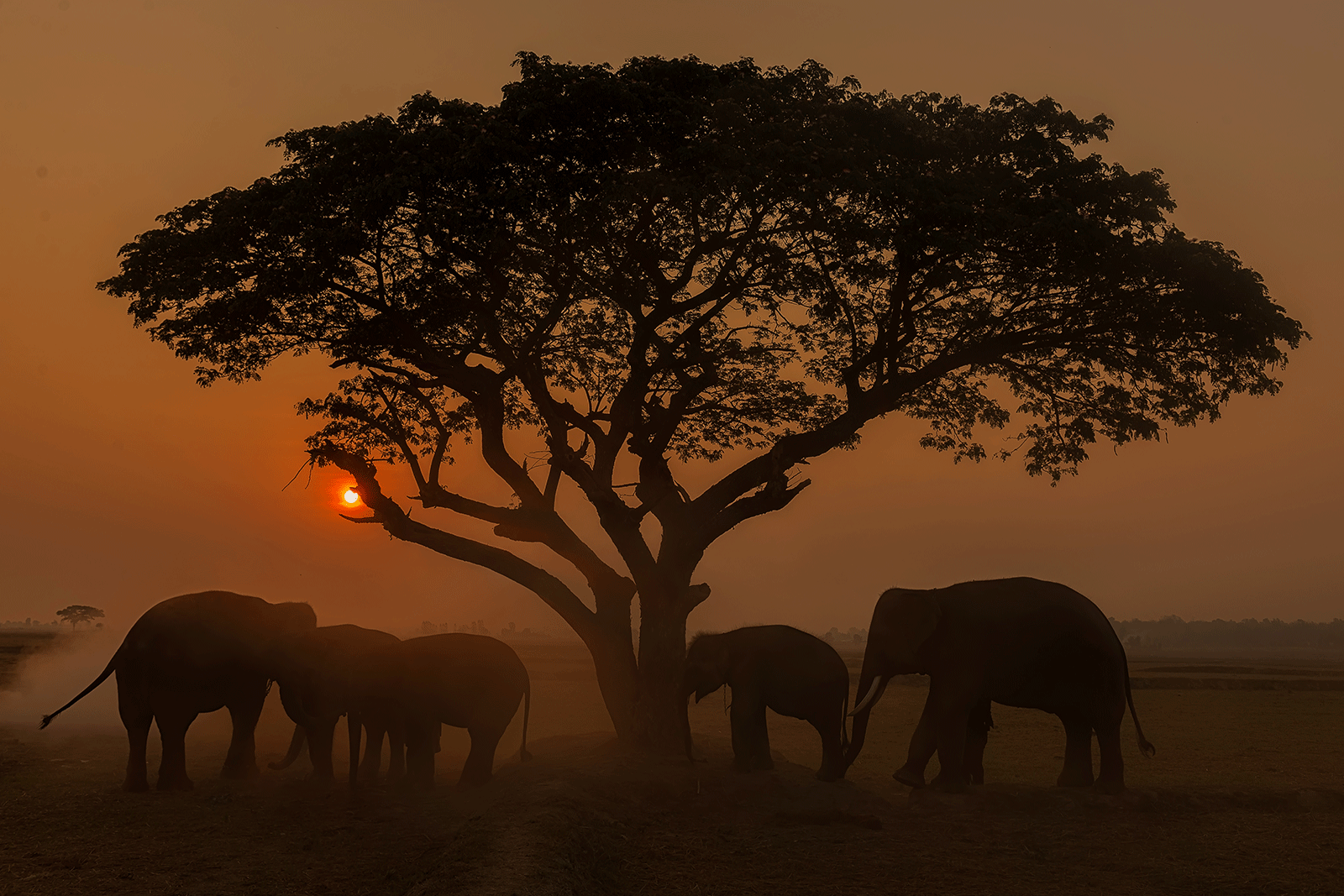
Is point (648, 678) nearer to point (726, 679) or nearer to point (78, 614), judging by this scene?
point (726, 679)

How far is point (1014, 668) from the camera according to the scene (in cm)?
1412

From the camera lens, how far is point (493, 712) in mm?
15109

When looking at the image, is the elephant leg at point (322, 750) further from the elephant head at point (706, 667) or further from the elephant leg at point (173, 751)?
the elephant head at point (706, 667)

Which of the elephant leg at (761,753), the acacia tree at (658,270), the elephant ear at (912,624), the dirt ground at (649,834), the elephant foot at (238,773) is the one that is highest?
the acacia tree at (658,270)

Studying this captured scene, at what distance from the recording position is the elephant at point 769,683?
598 inches

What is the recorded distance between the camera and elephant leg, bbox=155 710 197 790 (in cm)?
1466

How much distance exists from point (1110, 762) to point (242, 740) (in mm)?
13206

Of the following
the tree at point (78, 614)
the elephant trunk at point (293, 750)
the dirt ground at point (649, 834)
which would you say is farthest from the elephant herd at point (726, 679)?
the tree at point (78, 614)

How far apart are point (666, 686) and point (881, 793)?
13.0 ft

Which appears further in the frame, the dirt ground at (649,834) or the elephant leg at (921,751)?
the elephant leg at (921,751)

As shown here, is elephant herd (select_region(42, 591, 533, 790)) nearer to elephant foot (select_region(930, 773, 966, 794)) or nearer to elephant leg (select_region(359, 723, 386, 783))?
elephant leg (select_region(359, 723, 386, 783))

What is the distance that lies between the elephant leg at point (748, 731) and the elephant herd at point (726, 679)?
0.03m

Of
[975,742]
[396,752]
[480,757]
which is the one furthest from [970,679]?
[396,752]

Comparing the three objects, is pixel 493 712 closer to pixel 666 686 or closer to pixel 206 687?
pixel 666 686
